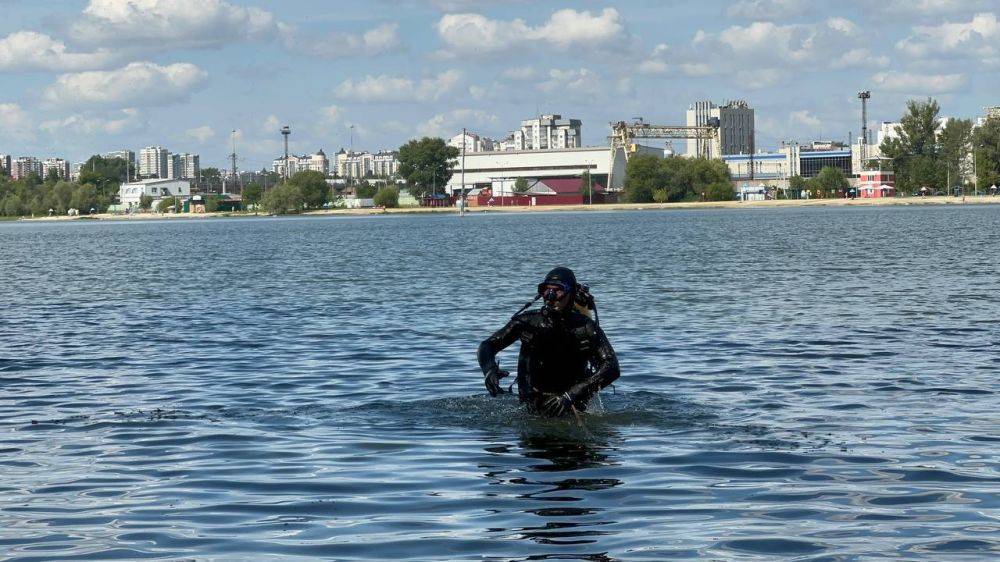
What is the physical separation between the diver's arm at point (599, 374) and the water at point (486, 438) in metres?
0.63

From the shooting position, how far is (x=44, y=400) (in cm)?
1998

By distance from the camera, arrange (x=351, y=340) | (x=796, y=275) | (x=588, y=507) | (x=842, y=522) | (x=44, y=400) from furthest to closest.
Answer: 1. (x=796, y=275)
2. (x=351, y=340)
3. (x=44, y=400)
4. (x=588, y=507)
5. (x=842, y=522)

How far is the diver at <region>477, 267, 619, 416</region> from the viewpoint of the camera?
15.0 meters

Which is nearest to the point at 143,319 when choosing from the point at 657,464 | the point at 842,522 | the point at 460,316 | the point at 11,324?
the point at 11,324

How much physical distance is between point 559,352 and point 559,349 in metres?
0.04

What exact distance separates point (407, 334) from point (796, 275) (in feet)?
76.7

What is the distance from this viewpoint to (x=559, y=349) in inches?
615

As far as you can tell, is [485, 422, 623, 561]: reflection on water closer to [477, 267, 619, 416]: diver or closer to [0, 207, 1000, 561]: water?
[0, 207, 1000, 561]: water

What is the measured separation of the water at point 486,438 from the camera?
36.6 ft

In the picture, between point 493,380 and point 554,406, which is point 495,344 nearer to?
point 493,380

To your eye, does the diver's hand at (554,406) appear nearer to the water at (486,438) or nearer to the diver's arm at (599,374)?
the water at (486,438)

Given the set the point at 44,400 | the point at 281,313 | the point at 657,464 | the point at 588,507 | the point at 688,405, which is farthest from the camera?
Answer: the point at 281,313

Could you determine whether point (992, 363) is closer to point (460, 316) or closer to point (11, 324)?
point (460, 316)

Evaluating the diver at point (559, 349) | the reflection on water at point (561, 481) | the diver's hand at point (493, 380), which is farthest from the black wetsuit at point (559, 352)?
the reflection on water at point (561, 481)
